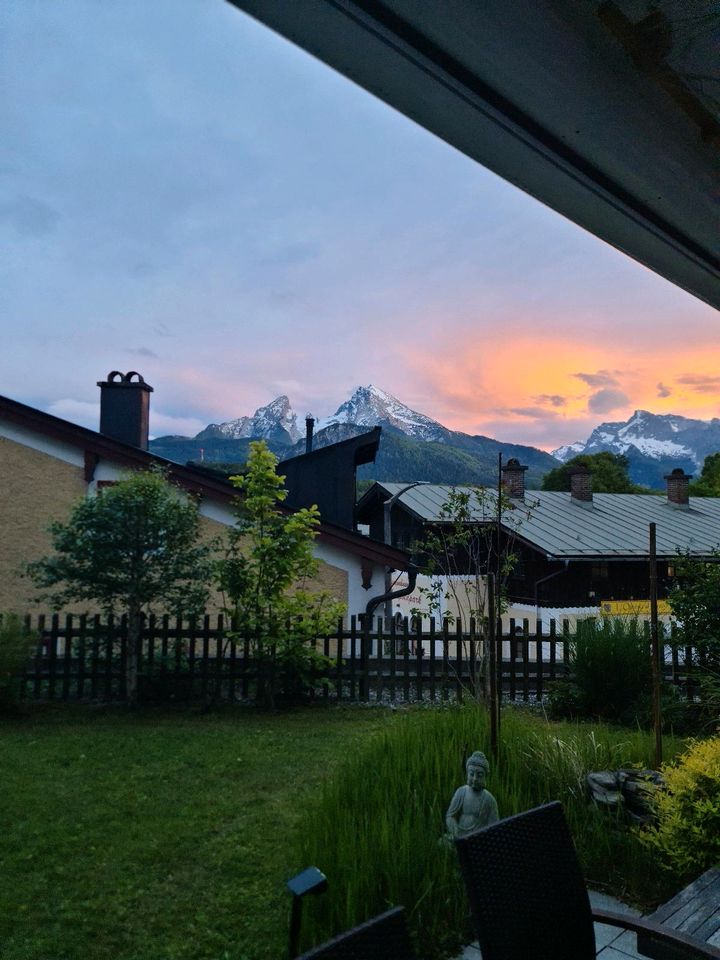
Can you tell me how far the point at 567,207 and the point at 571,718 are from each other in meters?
7.30

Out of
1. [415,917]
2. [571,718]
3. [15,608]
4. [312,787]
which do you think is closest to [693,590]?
[571,718]

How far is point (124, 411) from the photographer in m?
15.3

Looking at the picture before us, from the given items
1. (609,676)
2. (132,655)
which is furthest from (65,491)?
(609,676)

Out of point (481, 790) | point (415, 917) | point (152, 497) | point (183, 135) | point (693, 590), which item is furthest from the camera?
point (152, 497)

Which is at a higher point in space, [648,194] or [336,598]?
[648,194]

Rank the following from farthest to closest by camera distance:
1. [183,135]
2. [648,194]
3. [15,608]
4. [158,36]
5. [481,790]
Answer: [15,608]
[481,790]
[183,135]
[648,194]
[158,36]

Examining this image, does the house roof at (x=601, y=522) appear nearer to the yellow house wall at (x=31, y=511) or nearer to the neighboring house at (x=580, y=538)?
the neighboring house at (x=580, y=538)

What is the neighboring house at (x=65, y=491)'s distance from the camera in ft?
41.3

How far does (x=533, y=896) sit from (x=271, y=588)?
23.9 ft

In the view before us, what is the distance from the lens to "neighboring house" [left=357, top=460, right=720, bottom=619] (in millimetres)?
20562

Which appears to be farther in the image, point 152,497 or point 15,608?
point 15,608

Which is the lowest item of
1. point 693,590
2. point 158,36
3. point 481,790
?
point 481,790

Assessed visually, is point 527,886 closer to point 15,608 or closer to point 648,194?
point 648,194

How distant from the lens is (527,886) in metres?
2.05
